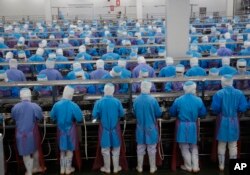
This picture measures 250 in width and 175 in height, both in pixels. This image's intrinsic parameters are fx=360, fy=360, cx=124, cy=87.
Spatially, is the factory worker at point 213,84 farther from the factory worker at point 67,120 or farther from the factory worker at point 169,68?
the factory worker at point 67,120

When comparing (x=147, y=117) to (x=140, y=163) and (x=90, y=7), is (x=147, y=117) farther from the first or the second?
(x=90, y=7)

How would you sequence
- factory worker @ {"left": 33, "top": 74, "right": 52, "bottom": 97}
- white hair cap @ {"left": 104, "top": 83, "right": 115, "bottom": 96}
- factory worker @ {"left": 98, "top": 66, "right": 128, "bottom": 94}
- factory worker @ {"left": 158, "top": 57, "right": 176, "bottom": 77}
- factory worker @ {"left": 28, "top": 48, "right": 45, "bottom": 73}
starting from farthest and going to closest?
factory worker @ {"left": 28, "top": 48, "right": 45, "bottom": 73} → factory worker @ {"left": 158, "top": 57, "right": 176, "bottom": 77} → factory worker @ {"left": 98, "top": 66, "right": 128, "bottom": 94} → factory worker @ {"left": 33, "top": 74, "right": 52, "bottom": 97} → white hair cap @ {"left": 104, "top": 83, "right": 115, "bottom": 96}

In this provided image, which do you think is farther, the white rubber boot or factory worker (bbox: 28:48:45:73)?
factory worker (bbox: 28:48:45:73)

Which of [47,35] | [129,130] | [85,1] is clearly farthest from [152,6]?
[129,130]

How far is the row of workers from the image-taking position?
5.71m

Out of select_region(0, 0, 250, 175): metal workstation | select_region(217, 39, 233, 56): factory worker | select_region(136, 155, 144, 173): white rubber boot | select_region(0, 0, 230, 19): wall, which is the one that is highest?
select_region(0, 0, 230, 19): wall

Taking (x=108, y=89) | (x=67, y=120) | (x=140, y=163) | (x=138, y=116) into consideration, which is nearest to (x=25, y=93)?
(x=67, y=120)

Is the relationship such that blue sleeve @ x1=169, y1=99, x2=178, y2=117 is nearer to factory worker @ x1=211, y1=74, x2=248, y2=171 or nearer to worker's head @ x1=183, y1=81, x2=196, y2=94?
worker's head @ x1=183, y1=81, x2=196, y2=94

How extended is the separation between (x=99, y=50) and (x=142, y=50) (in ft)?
5.09

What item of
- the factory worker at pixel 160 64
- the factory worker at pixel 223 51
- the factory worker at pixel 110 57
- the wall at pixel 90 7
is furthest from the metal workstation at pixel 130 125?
the wall at pixel 90 7

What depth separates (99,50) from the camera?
12875 millimetres

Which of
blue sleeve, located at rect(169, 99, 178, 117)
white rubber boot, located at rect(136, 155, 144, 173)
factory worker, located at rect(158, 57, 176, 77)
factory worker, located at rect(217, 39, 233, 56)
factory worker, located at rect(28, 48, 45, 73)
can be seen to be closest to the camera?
blue sleeve, located at rect(169, 99, 178, 117)

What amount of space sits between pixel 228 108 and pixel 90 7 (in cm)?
2131

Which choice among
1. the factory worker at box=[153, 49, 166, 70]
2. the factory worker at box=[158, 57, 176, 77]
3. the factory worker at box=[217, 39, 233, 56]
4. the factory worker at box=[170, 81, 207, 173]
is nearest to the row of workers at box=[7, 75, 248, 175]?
the factory worker at box=[170, 81, 207, 173]
